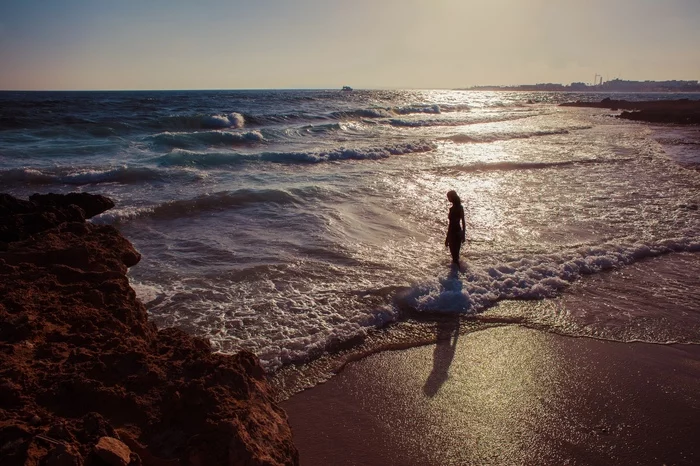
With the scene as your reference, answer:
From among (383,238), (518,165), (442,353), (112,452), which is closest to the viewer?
(112,452)

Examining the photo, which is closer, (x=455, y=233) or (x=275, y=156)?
(x=455, y=233)

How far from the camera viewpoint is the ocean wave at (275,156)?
16531mm

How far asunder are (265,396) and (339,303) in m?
2.81

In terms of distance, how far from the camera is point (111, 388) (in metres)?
2.50

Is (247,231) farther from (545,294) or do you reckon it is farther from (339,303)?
(545,294)

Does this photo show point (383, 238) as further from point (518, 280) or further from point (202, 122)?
point (202, 122)

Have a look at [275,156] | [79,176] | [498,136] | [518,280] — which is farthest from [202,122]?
[518,280]

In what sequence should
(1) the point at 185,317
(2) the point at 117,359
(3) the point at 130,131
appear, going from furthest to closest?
1. (3) the point at 130,131
2. (1) the point at 185,317
3. (2) the point at 117,359

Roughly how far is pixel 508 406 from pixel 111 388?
3.04 metres

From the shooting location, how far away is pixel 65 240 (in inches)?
171

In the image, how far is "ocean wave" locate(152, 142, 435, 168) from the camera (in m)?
16.5

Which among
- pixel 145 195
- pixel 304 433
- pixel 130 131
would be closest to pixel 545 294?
pixel 304 433

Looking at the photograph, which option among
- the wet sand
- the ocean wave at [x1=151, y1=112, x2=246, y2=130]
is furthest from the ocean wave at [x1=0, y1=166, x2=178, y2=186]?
the ocean wave at [x1=151, y1=112, x2=246, y2=130]

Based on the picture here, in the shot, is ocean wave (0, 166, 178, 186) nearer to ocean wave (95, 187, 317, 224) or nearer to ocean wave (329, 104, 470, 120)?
ocean wave (95, 187, 317, 224)
